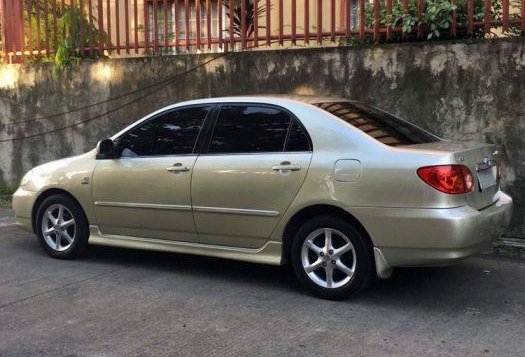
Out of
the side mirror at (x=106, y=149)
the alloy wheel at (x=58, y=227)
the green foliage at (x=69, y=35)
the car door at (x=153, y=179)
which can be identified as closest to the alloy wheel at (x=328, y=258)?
the car door at (x=153, y=179)

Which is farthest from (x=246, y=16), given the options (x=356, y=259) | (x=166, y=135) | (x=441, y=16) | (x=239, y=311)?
(x=239, y=311)

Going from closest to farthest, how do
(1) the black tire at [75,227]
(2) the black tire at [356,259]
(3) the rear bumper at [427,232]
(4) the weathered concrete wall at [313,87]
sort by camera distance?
(3) the rear bumper at [427,232]
(2) the black tire at [356,259]
(1) the black tire at [75,227]
(4) the weathered concrete wall at [313,87]

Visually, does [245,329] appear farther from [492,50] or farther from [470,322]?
[492,50]

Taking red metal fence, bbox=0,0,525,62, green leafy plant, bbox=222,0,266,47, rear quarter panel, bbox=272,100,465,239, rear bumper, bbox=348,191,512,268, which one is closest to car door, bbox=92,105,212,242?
rear quarter panel, bbox=272,100,465,239

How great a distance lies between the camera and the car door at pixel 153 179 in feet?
17.7

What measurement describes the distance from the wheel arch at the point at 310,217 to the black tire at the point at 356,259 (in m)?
0.03

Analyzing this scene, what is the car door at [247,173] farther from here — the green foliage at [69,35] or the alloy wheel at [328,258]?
the green foliage at [69,35]

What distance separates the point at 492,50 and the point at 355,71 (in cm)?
151

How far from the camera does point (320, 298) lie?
4832 mm

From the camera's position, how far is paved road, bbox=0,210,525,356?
396cm

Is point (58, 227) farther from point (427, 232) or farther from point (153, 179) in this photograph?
point (427, 232)

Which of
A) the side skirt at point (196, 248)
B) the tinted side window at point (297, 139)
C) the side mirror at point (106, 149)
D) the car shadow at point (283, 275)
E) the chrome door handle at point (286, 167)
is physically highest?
the tinted side window at point (297, 139)

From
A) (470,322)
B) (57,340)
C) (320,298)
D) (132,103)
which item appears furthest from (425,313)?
(132,103)

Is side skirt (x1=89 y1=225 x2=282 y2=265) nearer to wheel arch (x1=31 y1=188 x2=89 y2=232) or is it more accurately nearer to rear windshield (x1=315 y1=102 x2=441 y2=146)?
wheel arch (x1=31 y1=188 x2=89 y2=232)
